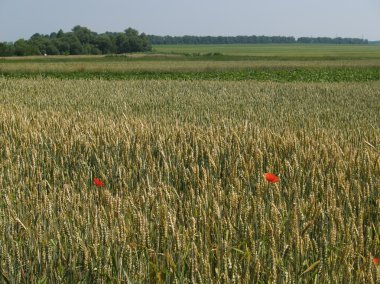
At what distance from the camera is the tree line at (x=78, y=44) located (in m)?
78.2

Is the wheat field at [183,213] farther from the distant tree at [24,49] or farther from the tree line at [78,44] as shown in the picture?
the tree line at [78,44]

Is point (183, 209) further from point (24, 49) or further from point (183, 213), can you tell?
point (24, 49)

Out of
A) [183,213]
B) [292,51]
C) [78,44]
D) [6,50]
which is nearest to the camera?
[183,213]

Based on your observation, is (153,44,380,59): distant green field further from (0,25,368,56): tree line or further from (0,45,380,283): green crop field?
(0,45,380,283): green crop field

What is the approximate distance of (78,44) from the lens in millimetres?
88562

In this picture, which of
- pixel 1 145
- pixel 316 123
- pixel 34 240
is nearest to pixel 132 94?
pixel 316 123

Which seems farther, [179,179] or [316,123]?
[316,123]

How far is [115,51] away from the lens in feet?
313

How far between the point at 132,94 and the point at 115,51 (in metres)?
83.4

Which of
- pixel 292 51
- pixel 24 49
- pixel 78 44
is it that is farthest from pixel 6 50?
pixel 292 51

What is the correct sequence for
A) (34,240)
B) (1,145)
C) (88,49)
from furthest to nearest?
(88,49) < (1,145) < (34,240)

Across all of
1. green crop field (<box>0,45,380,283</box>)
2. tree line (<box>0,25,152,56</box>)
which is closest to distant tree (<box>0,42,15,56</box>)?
tree line (<box>0,25,152,56</box>)

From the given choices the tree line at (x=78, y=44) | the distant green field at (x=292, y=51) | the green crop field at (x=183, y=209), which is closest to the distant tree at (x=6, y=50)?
the tree line at (x=78, y=44)

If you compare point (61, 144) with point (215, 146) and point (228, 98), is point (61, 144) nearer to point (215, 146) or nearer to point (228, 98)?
point (215, 146)
